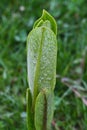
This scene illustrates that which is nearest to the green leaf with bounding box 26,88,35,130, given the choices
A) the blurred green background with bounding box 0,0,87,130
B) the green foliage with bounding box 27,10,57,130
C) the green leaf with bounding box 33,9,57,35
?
the green foliage with bounding box 27,10,57,130

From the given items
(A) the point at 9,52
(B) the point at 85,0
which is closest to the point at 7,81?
(A) the point at 9,52

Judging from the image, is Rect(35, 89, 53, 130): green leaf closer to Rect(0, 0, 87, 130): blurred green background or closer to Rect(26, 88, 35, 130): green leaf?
Rect(26, 88, 35, 130): green leaf

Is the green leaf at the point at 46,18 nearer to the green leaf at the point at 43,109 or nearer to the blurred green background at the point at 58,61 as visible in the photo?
the green leaf at the point at 43,109

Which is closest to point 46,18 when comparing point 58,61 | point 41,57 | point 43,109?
point 41,57

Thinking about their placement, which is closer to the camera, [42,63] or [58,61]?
[42,63]

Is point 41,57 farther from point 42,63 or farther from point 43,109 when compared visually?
point 43,109

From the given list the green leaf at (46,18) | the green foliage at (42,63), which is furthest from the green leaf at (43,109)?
the green leaf at (46,18)

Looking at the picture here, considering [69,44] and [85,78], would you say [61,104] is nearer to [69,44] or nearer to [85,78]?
[85,78]

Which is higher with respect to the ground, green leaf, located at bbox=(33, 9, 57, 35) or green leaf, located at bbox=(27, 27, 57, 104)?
green leaf, located at bbox=(33, 9, 57, 35)
